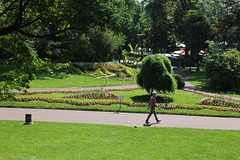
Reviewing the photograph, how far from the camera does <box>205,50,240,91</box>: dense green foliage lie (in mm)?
31203

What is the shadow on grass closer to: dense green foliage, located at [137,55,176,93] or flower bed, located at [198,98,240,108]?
dense green foliage, located at [137,55,176,93]

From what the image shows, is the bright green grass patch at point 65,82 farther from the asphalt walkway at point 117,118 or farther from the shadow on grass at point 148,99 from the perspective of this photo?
the asphalt walkway at point 117,118

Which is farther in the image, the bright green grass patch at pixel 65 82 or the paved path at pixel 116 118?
Answer: the bright green grass patch at pixel 65 82

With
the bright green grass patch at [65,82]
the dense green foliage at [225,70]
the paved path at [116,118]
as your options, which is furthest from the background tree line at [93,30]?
the dense green foliage at [225,70]

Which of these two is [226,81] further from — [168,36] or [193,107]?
[168,36]

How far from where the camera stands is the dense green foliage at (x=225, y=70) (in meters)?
31.2

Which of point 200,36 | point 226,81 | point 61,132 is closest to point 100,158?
point 61,132

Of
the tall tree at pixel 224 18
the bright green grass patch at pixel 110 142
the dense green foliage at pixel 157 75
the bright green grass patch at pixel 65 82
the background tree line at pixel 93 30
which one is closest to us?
the background tree line at pixel 93 30

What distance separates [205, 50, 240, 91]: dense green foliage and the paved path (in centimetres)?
1612

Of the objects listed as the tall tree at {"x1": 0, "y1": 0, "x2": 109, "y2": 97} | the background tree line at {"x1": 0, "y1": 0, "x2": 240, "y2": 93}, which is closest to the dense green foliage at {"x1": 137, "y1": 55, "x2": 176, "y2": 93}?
the background tree line at {"x1": 0, "y1": 0, "x2": 240, "y2": 93}

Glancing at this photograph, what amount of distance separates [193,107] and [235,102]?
15.3 ft

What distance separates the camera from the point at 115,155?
8.49 m

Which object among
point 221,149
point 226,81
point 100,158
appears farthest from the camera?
point 226,81

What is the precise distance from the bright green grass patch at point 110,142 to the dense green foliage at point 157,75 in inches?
324
